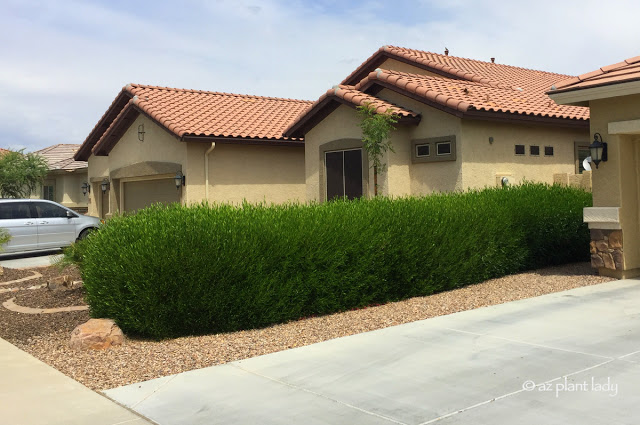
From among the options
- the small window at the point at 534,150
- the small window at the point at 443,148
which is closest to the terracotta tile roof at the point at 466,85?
the small window at the point at 534,150

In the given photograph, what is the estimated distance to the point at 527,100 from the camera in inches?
659

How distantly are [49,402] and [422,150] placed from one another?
11.3 meters

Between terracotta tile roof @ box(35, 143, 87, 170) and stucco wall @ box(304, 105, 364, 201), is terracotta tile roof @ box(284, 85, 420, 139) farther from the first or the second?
terracotta tile roof @ box(35, 143, 87, 170)

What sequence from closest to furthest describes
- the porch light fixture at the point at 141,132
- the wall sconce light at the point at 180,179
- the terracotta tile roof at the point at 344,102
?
the terracotta tile roof at the point at 344,102, the wall sconce light at the point at 180,179, the porch light fixture at the point at 141,132

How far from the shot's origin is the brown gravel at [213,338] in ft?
22.5

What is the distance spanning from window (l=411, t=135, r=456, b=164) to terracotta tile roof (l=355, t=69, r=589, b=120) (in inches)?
35.6

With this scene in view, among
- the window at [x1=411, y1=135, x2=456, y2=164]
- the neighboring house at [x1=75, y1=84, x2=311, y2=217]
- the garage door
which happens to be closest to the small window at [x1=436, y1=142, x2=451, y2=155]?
the window at [x1=411, y1=135, x2=456, y2=164]

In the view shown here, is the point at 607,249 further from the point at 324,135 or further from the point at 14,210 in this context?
the point at 14,210

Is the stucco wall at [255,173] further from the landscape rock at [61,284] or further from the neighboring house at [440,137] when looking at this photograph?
the landscape rock at [61,284]

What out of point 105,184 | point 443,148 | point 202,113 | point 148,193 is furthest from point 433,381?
point 105,184

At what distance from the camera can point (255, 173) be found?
66.3 feet

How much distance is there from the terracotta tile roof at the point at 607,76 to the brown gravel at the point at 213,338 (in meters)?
3.32

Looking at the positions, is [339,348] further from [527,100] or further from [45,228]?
[45,228]

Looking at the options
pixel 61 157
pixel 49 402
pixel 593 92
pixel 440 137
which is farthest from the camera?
pixel 61 157
